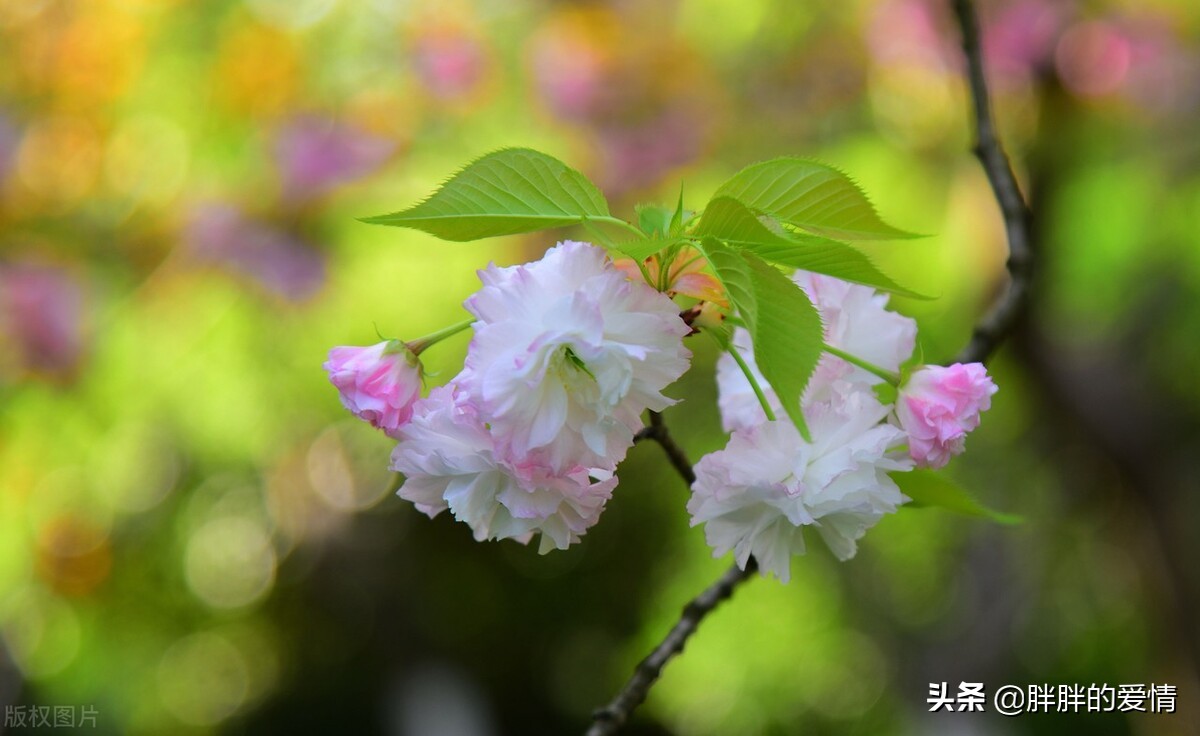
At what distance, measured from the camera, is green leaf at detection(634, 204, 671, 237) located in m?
0.41

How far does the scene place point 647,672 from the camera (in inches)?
20.2

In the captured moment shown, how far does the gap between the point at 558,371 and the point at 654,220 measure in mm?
76

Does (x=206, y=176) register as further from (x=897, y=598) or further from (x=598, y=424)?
(x=897, y=598)

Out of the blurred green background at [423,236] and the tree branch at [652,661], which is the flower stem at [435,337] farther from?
the blurred green background at [423,236]

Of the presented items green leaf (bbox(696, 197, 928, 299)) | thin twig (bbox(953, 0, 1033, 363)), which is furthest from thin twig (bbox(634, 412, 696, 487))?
thin twig (bbox(953, 0, 1033, 363))

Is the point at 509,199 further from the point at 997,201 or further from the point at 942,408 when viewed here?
the point at 997,201

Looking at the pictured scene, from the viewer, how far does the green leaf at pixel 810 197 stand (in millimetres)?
384

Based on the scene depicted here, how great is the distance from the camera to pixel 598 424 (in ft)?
1.26

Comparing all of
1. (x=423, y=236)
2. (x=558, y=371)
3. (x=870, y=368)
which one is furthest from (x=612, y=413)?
(x=423, y=236)

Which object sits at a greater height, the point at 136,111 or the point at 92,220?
the point at 136,111

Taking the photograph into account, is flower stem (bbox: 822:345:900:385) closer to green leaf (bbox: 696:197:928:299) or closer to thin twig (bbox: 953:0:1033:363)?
green leaf (bbox: 696:197:928:299)

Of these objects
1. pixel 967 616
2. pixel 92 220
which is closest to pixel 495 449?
pixel 92 220

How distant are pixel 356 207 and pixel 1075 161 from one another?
1562 millimetres

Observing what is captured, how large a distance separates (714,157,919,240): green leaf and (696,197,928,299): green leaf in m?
0.01
